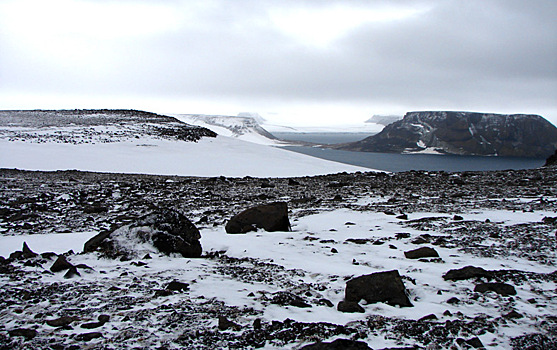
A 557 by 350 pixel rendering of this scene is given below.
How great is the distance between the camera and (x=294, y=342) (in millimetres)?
3506

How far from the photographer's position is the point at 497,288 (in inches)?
194

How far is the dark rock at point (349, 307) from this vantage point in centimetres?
432

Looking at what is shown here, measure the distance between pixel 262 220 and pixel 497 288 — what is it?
16.8 feet

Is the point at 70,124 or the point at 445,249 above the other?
the point at 70,124

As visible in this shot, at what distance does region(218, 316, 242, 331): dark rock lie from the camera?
371 centimetres

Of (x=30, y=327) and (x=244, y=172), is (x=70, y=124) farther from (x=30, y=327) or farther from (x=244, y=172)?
(x=30, y=327)

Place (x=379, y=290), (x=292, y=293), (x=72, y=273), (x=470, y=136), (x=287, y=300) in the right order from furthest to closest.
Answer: (x=470, y=136) < (x=72, y=273) < (x=292, y=293) < (x=379, y=290) < (x=287, y=300)

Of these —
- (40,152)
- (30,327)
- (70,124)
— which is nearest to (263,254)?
(30,327)

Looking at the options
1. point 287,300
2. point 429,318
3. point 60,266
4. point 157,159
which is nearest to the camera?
point 429,318

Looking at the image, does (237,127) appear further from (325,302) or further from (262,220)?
(325,302)

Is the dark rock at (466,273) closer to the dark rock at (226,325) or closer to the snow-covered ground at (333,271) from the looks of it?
the snow-covered ground at (333,271)

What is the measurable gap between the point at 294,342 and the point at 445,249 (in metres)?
4.61

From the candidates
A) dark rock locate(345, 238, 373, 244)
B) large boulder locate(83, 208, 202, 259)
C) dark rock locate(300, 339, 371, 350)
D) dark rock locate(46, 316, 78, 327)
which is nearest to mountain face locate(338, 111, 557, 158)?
dark rock locate(345, 238, 373, 244)

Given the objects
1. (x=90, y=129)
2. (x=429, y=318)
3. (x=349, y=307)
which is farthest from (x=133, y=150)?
(x=429, y=318)
